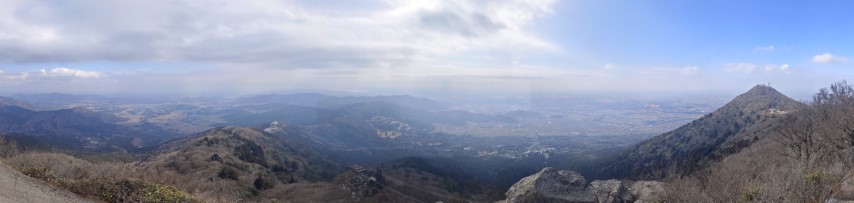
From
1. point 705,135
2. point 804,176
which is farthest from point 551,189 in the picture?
point 705,135

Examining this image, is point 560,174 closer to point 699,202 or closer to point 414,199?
point 699,202

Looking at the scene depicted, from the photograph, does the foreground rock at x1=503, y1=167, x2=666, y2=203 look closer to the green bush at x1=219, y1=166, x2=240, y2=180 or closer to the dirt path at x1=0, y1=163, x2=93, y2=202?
the dirt path at x1=0, y1=163, x2=93, y2=202

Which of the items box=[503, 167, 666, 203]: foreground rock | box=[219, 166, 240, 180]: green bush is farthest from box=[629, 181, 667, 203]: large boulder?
box=[219, 166, 240, 180]: green bush

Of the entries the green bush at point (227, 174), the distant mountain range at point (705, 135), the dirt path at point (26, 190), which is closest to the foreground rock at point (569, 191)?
the dirt path at point (26, 190)

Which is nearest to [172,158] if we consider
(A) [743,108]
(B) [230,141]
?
(B) [230,141]

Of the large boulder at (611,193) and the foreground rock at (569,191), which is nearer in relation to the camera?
the foreground rock at (569,191)

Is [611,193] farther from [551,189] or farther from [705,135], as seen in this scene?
[705,135]

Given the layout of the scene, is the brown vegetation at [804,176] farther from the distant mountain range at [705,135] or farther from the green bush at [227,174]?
the distant mountain range at [705,135]
